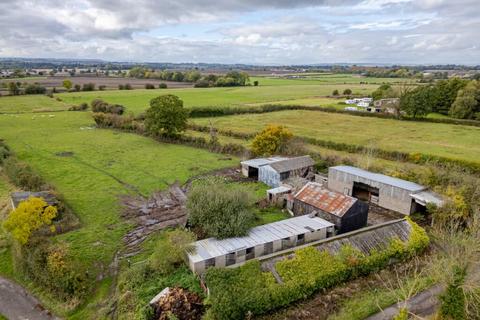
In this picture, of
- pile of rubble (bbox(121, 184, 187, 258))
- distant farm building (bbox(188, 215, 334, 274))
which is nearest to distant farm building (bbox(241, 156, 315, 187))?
pile of rubble (bbox(121, 184, 187, 258))

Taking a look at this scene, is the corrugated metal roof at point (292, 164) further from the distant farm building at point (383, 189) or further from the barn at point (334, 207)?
the barn at point (334, 207)

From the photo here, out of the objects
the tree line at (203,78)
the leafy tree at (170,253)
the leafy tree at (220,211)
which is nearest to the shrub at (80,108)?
the tree line at (203,78)

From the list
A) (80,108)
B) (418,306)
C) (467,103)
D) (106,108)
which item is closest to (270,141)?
(418,306)

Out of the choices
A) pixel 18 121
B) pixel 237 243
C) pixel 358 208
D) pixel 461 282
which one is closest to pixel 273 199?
pixel 358 208

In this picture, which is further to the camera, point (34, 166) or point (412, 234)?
point (34, 166)

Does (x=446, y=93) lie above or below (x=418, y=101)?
above

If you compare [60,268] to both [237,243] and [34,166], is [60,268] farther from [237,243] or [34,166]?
[34,166]

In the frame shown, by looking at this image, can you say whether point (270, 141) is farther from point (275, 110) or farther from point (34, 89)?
point (34, 89)

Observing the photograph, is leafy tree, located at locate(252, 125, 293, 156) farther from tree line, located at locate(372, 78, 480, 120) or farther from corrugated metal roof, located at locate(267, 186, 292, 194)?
tree line, located at locate(372, 78, 480, 120)
